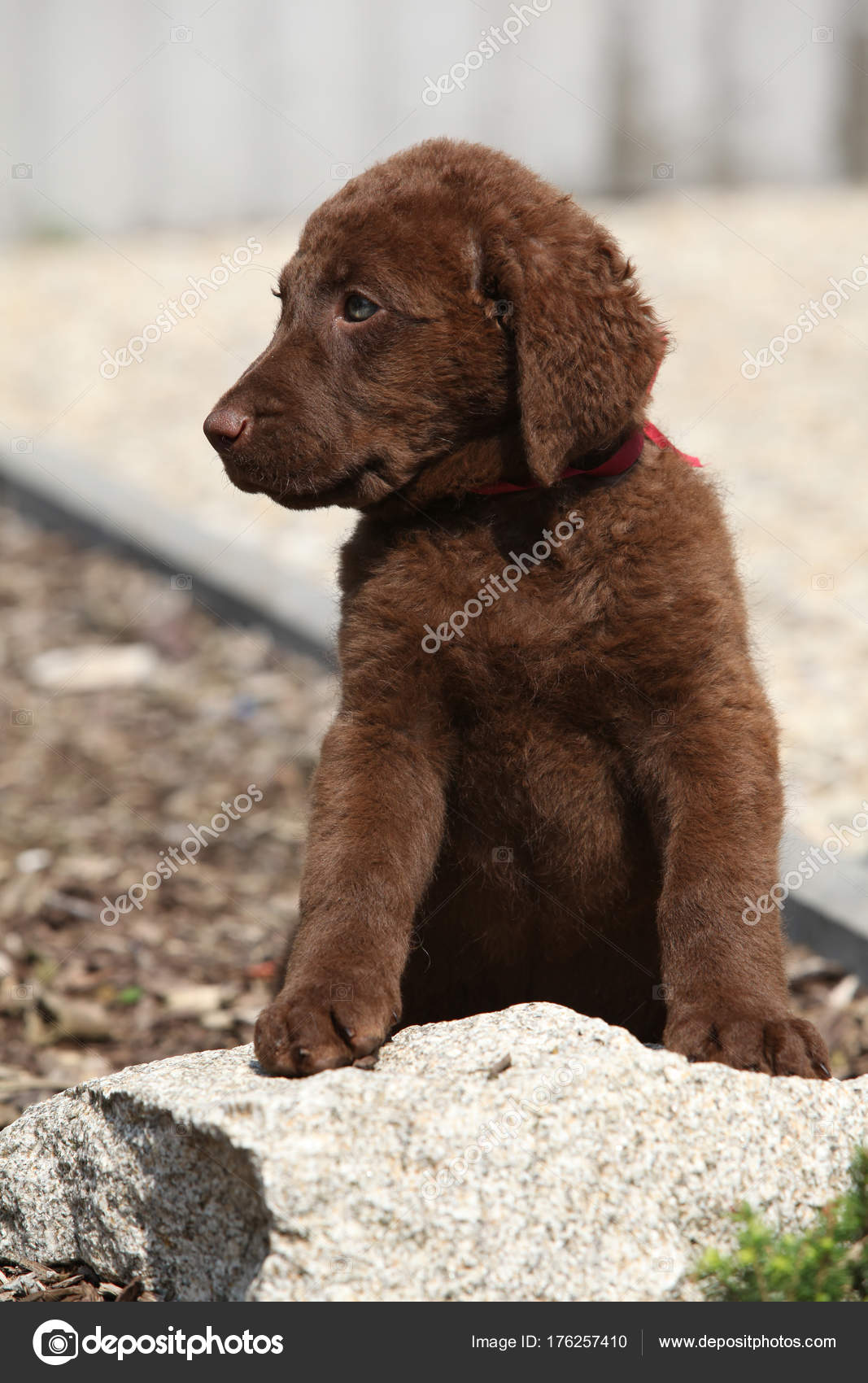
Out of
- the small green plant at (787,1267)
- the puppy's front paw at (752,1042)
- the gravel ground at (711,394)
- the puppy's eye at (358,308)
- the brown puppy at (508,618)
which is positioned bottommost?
the gravel ground at (711,394)

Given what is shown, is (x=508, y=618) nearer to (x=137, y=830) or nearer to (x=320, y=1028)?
(x=320, y=1028)

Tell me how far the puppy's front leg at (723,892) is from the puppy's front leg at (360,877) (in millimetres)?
482

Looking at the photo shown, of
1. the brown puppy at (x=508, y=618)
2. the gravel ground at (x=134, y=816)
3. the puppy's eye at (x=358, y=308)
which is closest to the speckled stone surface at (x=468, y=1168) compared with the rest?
the brown puppy at (x=508, y=618)

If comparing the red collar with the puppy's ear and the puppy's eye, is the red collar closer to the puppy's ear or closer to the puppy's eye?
the puppy's ear

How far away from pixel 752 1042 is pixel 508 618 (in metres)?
0.93

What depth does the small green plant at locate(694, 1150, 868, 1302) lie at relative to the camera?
231 cm

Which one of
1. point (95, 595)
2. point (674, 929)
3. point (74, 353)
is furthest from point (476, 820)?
point (74, 353)

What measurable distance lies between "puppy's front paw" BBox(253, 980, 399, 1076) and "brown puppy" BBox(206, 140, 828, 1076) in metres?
0.01

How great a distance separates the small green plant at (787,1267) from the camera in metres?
2.31

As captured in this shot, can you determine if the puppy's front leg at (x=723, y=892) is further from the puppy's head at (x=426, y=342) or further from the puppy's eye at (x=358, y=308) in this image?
the puppy's eye at (x=358, y=308)

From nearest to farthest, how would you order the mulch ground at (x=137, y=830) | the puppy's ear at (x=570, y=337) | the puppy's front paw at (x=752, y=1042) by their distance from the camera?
1. the puppy's front paw at (x=752, y=1042)
2. the puppy's ear at (x=570, y=337)
3. the mulch ground at (x=137, y=830)

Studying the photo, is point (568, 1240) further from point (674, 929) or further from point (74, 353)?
point (74, 353)
